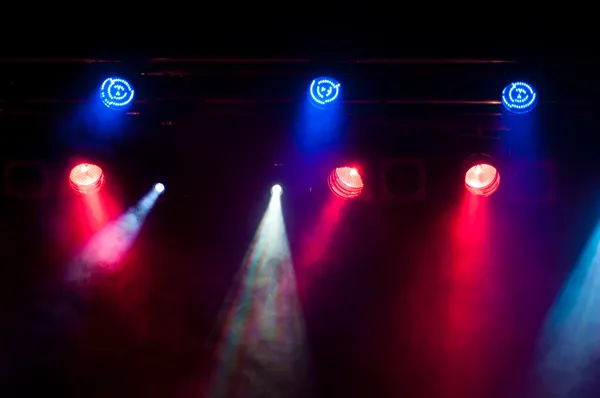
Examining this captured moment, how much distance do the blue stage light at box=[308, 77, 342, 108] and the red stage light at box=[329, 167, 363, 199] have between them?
545mm

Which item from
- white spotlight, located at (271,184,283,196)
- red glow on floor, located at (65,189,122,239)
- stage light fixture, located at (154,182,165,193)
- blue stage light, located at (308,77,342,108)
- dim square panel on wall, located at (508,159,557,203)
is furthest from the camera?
white spotlight, located at (271,184,283,196)

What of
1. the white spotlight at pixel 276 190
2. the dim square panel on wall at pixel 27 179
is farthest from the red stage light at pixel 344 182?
the dim square panel on wall at pixel 27 179

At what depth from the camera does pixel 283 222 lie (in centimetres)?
453

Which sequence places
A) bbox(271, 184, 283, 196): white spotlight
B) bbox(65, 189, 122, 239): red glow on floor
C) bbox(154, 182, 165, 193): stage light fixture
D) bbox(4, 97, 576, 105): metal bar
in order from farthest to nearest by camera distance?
1. bbox(271, 184, 283, 196): white spotlight
2. bbox(65, 189, 122, 239): red glow on floor
3. bbox(154, 182, 165, 193): stage light fixture
4. bbox(4, 97, 576, 105): metal bar

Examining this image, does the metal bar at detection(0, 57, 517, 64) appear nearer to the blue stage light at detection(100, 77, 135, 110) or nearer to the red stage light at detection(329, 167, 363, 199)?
the blue stage light at detection(100, 77, 135, 110)

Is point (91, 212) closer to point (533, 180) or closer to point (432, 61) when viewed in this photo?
point (432, 61)

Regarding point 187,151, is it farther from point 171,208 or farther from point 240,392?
point 240,392

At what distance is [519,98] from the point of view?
349 cm

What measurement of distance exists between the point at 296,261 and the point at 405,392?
1.16 meters

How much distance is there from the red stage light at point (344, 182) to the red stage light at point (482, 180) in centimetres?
66

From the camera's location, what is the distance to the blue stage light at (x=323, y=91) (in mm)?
3480

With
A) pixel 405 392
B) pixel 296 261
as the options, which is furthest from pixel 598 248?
pixel 296 261

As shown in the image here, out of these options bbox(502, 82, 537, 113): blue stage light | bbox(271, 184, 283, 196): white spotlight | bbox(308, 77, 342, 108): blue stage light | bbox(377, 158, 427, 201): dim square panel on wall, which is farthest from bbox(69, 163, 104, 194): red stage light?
bbox(502, 82, 537, 113): blue stage light

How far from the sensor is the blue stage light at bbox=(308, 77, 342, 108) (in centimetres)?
348
